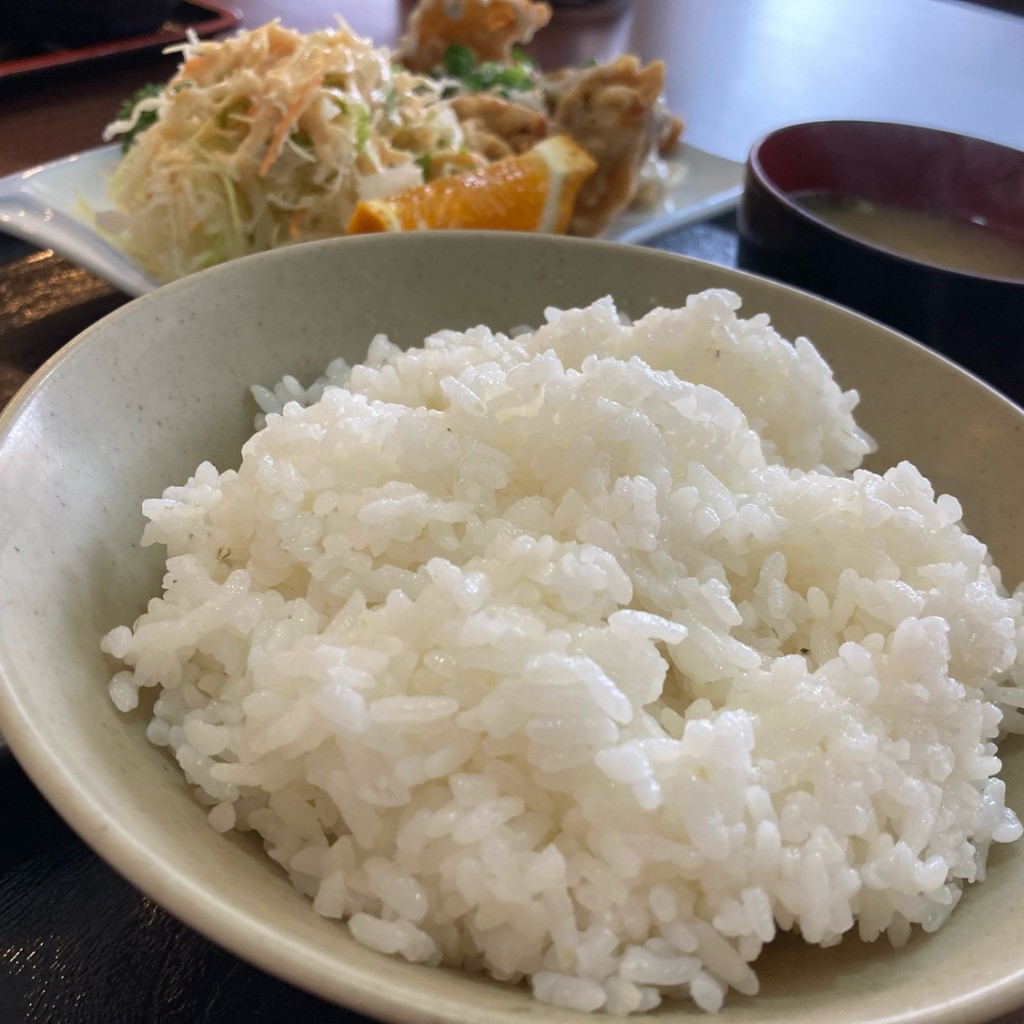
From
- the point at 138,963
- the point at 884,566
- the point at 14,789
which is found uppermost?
the point at 884,566

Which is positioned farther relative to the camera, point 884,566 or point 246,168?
point 246,168

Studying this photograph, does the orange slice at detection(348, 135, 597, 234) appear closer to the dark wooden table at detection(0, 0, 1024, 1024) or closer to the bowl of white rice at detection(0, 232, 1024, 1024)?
the dark wooden table at detection(0, 0, 1024, 1024)

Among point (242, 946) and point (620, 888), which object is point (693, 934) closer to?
point (620, 888)

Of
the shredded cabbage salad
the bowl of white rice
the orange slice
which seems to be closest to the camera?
the bowl of white rice

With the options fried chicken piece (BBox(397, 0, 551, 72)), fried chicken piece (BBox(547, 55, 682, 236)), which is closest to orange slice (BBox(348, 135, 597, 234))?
fried chicken piece (BBox(547, 55, 682, 236))

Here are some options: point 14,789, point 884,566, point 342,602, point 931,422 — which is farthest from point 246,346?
point 931,422

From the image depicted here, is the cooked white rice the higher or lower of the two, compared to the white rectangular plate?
higher

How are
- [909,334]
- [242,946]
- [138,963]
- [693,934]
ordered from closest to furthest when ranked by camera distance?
[242,946]
[693,934]
[138,963]
[909,334]
